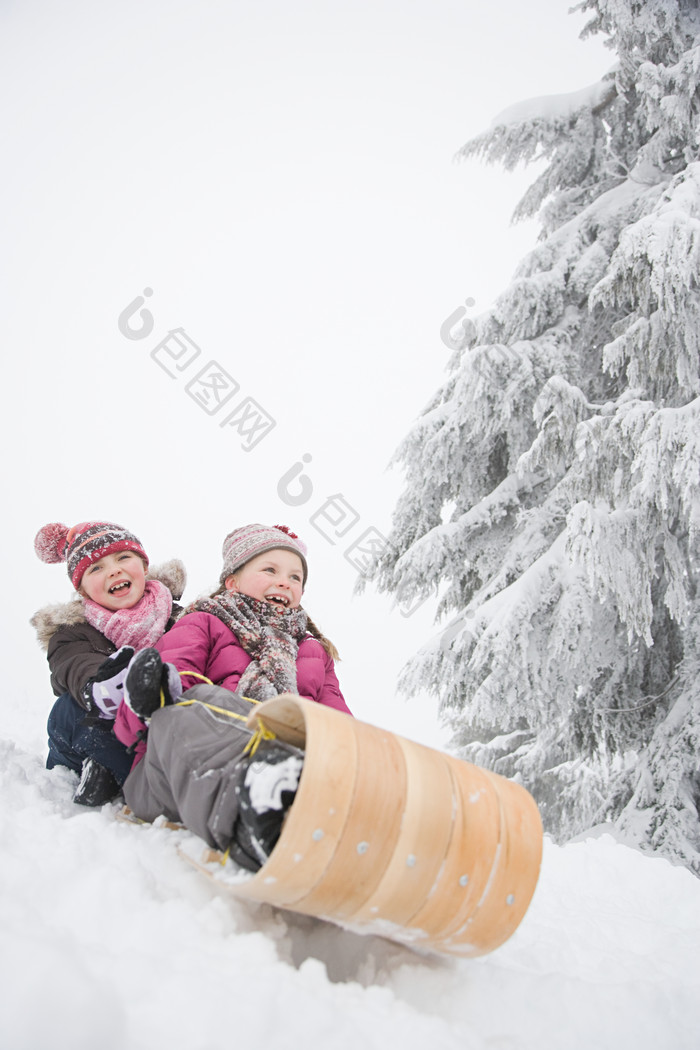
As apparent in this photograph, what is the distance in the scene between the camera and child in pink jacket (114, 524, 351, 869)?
1259 millimetres

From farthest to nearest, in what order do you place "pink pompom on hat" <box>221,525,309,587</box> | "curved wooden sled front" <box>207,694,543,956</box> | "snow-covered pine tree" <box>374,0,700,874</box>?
"snow-covered pine tree" <box>374,0,700,874</box> < "pink pompom on hat" <box>221,525,309,587</box> < "curved wooden sled front" <box>207,694,543,956</box>

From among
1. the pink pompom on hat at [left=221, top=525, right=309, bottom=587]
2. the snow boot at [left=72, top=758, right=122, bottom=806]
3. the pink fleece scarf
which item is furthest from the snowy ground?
the pink pompom on hat at [left=221, top=525, right=309, bottom=587]

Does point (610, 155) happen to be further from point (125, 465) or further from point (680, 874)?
point (125, 465)

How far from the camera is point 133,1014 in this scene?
85 centimetres

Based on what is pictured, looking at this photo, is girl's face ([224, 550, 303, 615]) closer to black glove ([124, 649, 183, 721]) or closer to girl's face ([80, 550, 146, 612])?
girl's face ([80, 550, 146, 612])

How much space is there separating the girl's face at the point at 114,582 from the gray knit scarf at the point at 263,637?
1.16 feet

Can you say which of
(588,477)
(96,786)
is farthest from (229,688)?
(588,477)

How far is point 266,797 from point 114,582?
5.23 ft

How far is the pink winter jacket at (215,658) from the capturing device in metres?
2.01

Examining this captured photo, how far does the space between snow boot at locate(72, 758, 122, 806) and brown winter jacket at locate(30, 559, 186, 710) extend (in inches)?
8.3

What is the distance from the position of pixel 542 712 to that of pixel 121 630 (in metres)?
3.06

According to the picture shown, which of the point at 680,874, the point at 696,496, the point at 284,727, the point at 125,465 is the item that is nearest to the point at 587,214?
the point at 696,496

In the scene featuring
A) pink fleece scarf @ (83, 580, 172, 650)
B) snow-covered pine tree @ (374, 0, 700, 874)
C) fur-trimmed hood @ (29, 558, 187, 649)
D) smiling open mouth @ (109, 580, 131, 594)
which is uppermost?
fur-trimmed hood @ (29, 558, 187, 649)

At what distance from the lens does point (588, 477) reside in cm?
401
